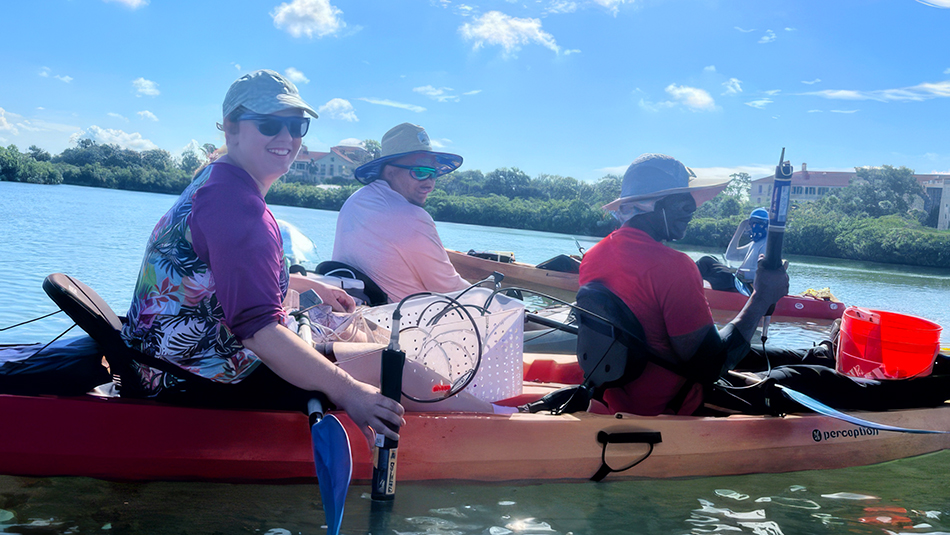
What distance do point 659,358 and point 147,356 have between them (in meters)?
1.96

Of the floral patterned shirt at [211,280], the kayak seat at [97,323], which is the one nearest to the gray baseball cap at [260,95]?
the floral patterned shirt at [211,280]

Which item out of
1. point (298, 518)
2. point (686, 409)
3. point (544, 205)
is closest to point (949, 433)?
point (686, 409)

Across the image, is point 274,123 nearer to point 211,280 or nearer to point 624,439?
point 211,280

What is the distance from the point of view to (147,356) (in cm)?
215

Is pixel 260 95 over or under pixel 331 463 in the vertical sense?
over

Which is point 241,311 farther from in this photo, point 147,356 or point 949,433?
point 949,433

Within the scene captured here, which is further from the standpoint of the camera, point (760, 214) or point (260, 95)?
point (760, 214)

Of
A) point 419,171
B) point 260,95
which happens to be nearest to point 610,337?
point 260,95

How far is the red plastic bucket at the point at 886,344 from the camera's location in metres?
3.27

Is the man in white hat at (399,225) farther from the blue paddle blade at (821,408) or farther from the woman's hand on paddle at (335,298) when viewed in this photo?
the blue paddle blade at (821,408)

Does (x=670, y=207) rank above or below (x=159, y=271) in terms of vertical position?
above

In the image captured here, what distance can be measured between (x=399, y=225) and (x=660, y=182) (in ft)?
5.59

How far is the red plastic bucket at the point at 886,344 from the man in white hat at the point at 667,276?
1.07 m

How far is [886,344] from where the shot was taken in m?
3.30
